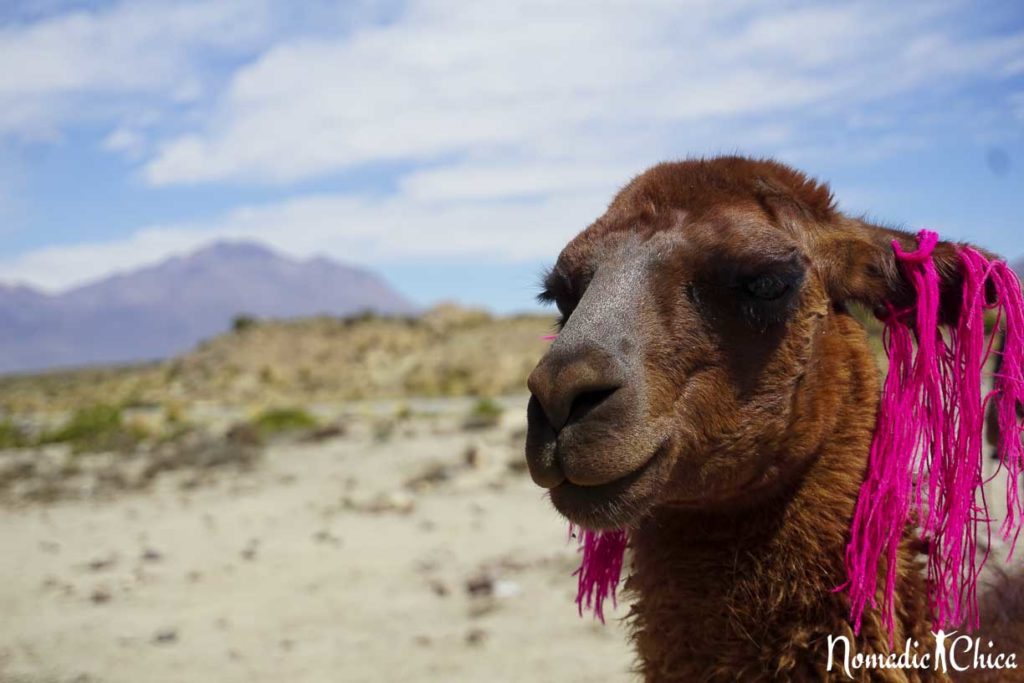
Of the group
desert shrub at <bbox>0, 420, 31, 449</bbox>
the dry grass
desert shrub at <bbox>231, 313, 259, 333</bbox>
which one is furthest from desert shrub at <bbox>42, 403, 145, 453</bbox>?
desert shrub at <bbox>231, 313, 259, 333</bbox>

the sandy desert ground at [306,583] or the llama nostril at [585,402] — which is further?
the sandy desert ground at [306,583]

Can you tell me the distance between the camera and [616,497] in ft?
8.52

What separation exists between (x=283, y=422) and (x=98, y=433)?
3.06 metres

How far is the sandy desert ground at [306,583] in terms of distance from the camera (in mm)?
6254

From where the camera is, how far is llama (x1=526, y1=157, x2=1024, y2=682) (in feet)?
8.51

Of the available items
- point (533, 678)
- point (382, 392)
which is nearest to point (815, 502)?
point (533, 678)

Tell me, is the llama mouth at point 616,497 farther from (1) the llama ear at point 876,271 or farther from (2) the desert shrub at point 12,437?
(2) the desert shrub at point 12,437

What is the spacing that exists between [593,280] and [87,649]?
520 centimetres

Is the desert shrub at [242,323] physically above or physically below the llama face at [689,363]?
above

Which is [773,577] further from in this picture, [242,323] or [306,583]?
[242,323]

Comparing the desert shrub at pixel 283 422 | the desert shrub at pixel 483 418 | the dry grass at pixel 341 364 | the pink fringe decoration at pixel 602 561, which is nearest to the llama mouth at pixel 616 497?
the pink fringe decoration at pixel 602 561

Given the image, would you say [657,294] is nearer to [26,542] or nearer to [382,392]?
[26,542]

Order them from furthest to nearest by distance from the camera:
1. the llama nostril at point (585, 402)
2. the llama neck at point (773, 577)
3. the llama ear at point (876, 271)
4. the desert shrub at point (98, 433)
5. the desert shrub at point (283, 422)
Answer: the desert shrub at point (283, 422) < the desert shrub at point (98, 433) < the llama ear at point (876, 271) < the llama neck at point (773, 577) < the llama nostril at point (585, 402)

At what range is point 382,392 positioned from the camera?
34.1 m
